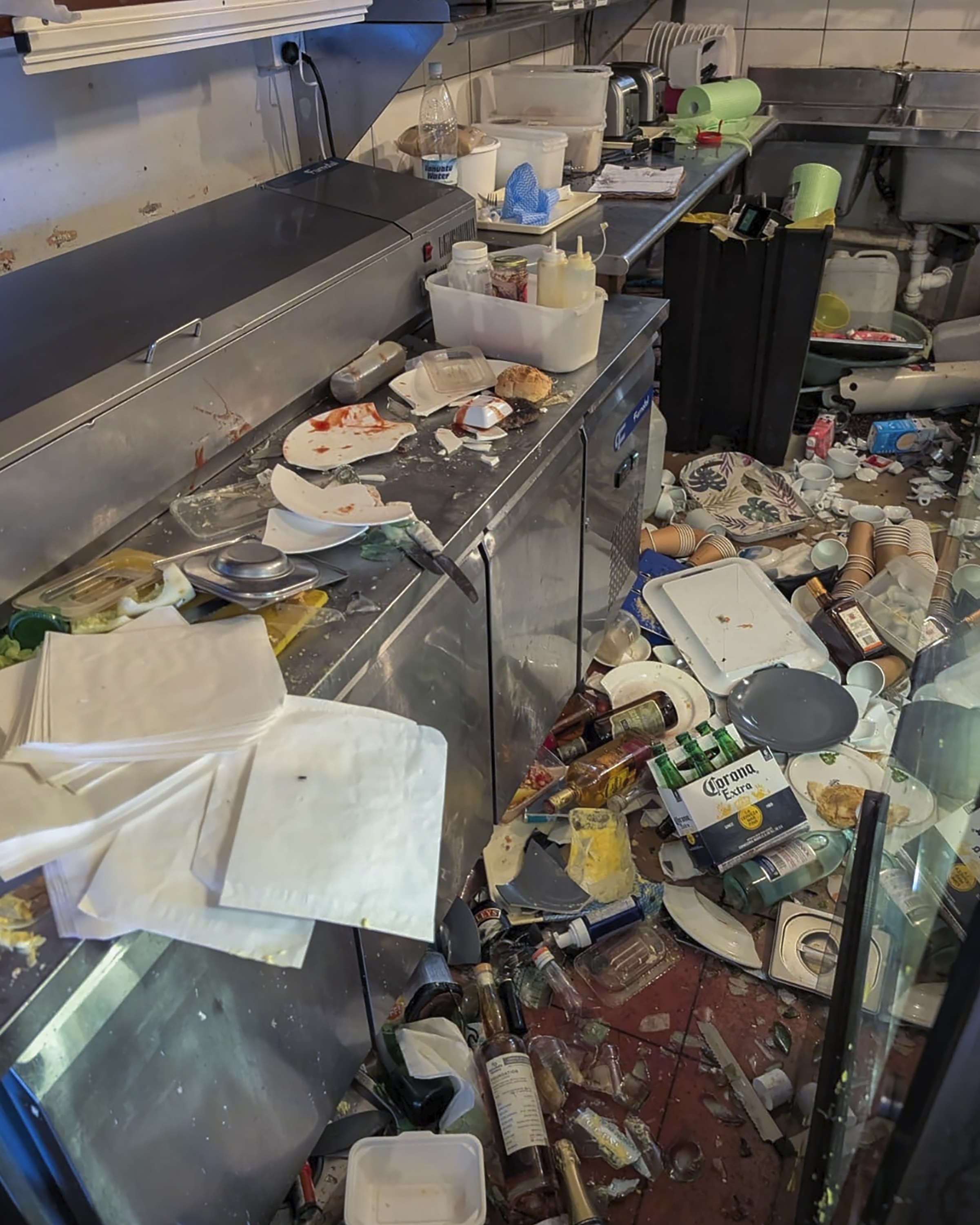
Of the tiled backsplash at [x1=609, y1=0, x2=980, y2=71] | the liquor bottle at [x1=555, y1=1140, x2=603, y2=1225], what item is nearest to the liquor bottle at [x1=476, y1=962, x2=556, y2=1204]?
the liquor bottle at [x1=555, y1=1140, x2=603, y2=1225]

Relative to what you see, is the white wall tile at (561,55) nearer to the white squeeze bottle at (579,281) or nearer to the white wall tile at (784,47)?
the white wall tile at (784,47)

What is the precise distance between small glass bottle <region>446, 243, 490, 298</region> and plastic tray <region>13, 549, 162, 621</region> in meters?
0.82

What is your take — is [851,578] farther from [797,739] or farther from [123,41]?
[123,41]

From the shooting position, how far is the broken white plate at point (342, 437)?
1342mm

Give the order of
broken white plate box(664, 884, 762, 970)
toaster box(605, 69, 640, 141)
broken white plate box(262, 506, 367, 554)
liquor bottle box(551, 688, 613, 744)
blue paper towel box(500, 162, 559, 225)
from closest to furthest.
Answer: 1. broken white plate box(262, 506, 367, 554)
2. broken white plate box(664, 884, 762, 970)
3. liquor bottle box(551, 688, 613, 744)
4. blue paper towel box(500, 162, 559, 225)
5. toaster box(605, 69, 640, 141)

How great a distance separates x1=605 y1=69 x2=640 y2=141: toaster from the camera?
2.89 metres

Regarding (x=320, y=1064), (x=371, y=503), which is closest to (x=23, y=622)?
(x=371, y=503)

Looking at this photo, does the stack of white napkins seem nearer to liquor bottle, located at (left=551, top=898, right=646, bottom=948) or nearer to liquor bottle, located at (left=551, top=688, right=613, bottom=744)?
liquor bottle, located at (left=551, top=898, right=646, bottom=948)

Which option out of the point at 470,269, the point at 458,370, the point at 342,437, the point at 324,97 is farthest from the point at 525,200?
the point at 342,437

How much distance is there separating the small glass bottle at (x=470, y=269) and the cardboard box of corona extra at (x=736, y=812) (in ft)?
3.30

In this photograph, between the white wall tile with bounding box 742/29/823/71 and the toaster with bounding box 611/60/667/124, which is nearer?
the toaster with bounding box 611/60/667/124

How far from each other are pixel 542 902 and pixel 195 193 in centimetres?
146

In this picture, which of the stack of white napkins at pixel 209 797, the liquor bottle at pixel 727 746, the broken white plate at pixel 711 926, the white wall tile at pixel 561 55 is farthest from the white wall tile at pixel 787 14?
the stack of white napkins at pixel 209 797

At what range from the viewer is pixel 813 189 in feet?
10.4
